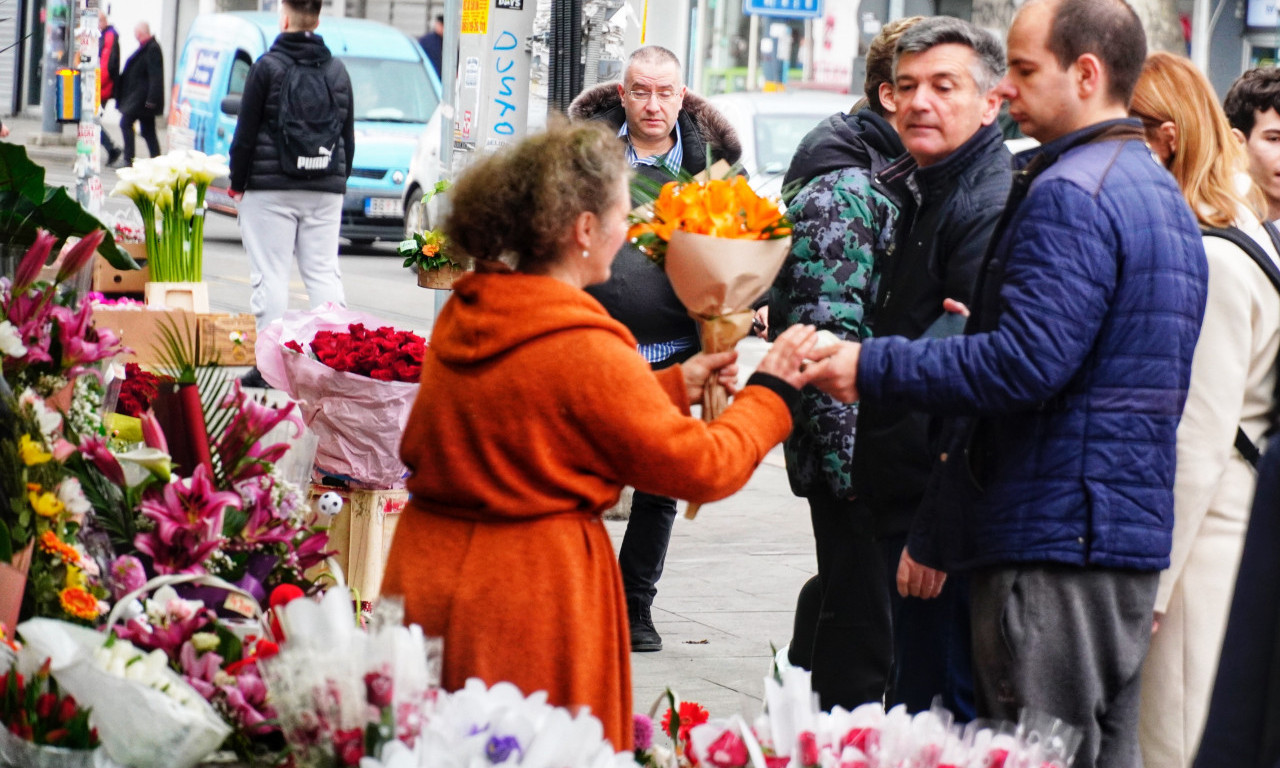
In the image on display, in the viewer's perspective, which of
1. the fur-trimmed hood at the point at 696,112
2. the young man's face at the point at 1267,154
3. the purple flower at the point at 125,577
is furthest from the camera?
the fur-trimmed hood at the point at 696,112

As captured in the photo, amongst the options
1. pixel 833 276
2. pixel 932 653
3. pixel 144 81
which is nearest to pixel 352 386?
pixel 833 276

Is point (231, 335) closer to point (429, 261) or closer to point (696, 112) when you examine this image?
point (429, 261)

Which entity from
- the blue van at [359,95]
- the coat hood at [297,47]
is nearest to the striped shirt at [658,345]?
the coat hood at [297,47]

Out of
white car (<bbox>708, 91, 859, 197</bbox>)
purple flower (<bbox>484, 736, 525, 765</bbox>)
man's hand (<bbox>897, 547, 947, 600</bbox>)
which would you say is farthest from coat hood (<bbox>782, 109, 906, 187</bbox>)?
white car (<bbox>708, 91, 859, 197</bbox>)

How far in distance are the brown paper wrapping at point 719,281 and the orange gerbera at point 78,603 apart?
103 cm

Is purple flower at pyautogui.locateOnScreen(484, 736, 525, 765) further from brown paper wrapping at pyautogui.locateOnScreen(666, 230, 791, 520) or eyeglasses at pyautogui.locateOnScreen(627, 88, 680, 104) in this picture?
eyeglasses at pyautogui.locateOnScreen(627, 88, 680, 104)

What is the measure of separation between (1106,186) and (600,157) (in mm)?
880

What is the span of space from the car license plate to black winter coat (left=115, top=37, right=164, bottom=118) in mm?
10082

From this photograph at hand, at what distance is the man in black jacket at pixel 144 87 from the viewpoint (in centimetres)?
2572

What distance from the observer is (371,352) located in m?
5.04

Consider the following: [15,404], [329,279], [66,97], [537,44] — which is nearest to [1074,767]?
[15,404]

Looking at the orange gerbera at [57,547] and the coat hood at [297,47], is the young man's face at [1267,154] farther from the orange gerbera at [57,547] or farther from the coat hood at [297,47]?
the coat hood at [297,47]

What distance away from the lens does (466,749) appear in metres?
2.21

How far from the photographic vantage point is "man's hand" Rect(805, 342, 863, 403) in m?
3.09
